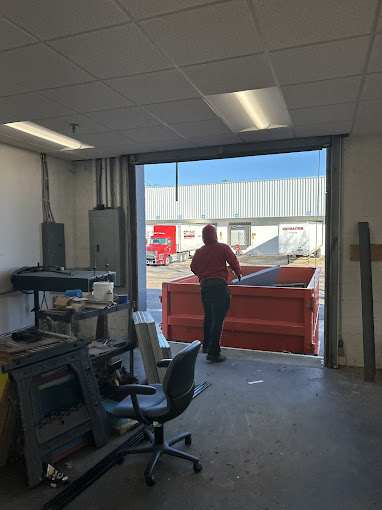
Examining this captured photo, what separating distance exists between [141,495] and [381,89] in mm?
3030

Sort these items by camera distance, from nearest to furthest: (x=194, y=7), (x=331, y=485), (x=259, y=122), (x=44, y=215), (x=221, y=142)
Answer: (x=194, y=7) < (x=331, y=485) < (x=259, y=122) < (x=221, y=142) < (x=44, y=215)

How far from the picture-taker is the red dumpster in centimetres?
428

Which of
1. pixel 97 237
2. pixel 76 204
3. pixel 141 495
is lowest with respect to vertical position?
pixel 141 495

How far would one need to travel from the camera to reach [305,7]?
5.45 feet

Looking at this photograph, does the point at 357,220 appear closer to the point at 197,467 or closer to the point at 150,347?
the point at 150,347

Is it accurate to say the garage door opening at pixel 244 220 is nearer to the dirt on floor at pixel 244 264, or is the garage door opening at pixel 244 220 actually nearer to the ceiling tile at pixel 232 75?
the dirt on floor at pixel 244 264

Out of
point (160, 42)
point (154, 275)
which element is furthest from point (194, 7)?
point (154, 275)

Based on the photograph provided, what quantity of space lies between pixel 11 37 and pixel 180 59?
0.90 metres

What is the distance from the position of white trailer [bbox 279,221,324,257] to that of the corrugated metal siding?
5.76 ft

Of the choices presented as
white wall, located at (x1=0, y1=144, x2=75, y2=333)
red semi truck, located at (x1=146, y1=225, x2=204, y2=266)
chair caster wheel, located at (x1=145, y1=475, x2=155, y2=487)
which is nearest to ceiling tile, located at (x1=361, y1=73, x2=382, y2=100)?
chair caster wheel, located at (x1=145, y1=475, x2=155, y2=487)

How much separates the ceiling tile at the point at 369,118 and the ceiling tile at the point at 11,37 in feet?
7.80

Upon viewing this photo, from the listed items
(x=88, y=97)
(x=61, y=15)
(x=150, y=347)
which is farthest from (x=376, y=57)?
(x=150, y=347)

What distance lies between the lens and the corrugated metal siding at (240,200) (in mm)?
17453

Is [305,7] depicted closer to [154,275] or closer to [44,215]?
[44,215]
